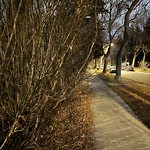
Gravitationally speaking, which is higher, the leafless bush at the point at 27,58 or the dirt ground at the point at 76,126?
the leafless bush at the point at 27,58

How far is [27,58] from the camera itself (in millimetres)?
4754

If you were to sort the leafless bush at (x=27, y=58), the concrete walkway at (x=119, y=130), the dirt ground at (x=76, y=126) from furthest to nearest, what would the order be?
the dirt ground at (x=76, y=126) < the concrete walkway at (x=119, y=130) < the leafless bush at (x=27, y=58)

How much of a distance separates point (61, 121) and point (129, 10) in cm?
1910

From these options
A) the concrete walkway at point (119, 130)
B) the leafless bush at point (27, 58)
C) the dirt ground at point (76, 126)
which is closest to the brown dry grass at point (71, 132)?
the dirt ground at point (76, 126)

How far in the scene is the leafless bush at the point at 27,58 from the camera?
4.53m

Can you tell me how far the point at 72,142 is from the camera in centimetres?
760

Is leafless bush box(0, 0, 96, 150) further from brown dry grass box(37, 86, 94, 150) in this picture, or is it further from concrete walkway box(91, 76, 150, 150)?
concrete walkway box(91, 76, 150, 150)

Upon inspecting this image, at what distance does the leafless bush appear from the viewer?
4.53 metres

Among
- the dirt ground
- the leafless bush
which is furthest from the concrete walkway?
the leafless bush

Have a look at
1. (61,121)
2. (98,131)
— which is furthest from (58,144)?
(61,121)

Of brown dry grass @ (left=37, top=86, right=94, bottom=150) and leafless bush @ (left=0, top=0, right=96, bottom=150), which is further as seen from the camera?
brown dry grass @ (left=37, top=86, right=94, bottom=150)

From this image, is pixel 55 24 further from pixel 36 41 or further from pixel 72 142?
pixel 72 142

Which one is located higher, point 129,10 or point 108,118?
point 129,10

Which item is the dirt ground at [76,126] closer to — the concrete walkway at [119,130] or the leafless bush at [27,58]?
the concrete walkway at [119,130]
